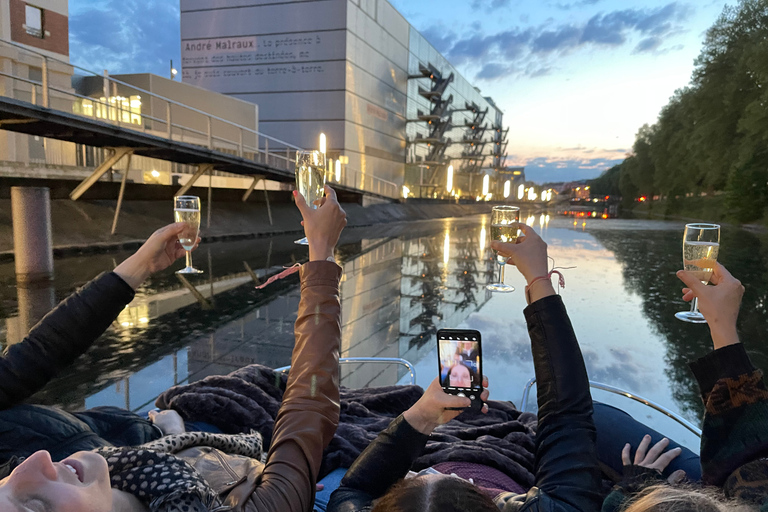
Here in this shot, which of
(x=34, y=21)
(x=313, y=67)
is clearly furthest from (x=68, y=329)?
(x=313, y=67)

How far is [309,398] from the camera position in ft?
4.49

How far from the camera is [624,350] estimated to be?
484cm

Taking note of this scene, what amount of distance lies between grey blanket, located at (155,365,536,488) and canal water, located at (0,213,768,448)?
99 cm

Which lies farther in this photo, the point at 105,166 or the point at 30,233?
the point at 105,166

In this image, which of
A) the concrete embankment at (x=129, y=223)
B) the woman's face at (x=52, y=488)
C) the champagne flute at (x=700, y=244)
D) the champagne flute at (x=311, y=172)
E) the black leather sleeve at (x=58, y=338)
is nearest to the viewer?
the woman's face at (x=52, y=488)

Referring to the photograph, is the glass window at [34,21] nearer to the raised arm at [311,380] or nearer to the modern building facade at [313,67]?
the modern building facade at [313,67]

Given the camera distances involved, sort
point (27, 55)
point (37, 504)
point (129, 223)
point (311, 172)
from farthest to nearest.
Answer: point (129, 223), point (27, 55), point (311, 172), point (37, 504)

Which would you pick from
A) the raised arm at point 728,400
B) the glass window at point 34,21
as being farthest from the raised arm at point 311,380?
the glass window at point 34,21

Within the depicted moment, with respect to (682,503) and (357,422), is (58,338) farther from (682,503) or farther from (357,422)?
(682,503)

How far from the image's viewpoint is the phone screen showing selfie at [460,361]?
4.58 feet

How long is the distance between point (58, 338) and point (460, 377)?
134 cm

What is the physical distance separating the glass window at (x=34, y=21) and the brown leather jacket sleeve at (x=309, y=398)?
84.1 feet

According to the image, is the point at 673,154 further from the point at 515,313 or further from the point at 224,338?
the point at 224,338

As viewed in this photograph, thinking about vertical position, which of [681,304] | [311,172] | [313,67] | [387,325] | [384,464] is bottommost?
[387,325]
